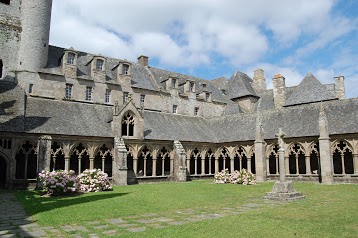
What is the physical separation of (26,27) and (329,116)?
2789 centimetres

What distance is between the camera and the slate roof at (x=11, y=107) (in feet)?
69.6

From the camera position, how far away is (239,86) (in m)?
44.7

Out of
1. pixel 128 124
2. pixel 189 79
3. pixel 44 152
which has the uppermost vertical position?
pixel 189 79

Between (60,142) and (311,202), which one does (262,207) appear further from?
(60,142)

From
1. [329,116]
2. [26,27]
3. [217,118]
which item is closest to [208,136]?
[217,118]

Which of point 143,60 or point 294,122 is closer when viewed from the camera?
point 294,122

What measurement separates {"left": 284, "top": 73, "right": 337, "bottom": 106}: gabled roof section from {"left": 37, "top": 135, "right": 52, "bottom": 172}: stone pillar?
27.8 metres

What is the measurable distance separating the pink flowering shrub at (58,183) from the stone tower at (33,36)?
14057mm

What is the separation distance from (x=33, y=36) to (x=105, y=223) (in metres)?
24.7

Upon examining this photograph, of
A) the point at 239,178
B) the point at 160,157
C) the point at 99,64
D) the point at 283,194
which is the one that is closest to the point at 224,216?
the point at 283,194

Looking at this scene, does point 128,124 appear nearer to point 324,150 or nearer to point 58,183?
point 58,183

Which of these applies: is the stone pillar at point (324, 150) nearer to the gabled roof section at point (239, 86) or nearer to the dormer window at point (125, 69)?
the gabled roof section at point (239, 86)

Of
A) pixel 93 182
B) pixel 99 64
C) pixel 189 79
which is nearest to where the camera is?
pixel 93 182

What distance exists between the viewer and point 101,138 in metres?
24.7
